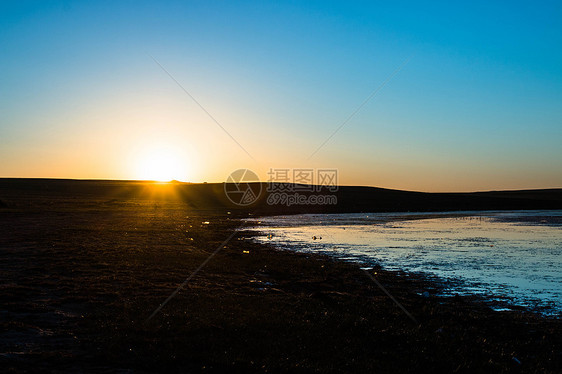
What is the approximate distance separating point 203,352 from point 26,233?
28128mm

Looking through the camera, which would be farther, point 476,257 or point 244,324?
point 476,257

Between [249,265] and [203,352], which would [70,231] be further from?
[203,352]

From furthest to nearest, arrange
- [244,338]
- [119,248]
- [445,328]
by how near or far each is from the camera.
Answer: [119,248], [445,328], [244,338]

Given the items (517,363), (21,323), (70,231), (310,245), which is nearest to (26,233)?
(70,231)

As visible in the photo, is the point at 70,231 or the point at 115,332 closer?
the point at 115,332

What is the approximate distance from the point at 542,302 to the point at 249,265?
44.3 ft

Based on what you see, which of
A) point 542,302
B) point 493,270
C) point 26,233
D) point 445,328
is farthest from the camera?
point 26,233

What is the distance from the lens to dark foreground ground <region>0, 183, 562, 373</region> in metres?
9.26

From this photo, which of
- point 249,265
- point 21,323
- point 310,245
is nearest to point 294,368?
point 21,323

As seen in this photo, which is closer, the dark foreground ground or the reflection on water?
the dark foreground ground

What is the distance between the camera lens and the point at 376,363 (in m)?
9.35

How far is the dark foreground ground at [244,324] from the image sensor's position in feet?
30.4

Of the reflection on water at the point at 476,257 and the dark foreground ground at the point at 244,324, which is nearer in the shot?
the dark foreground ground at the point at 244,324

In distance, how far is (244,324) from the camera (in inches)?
460
